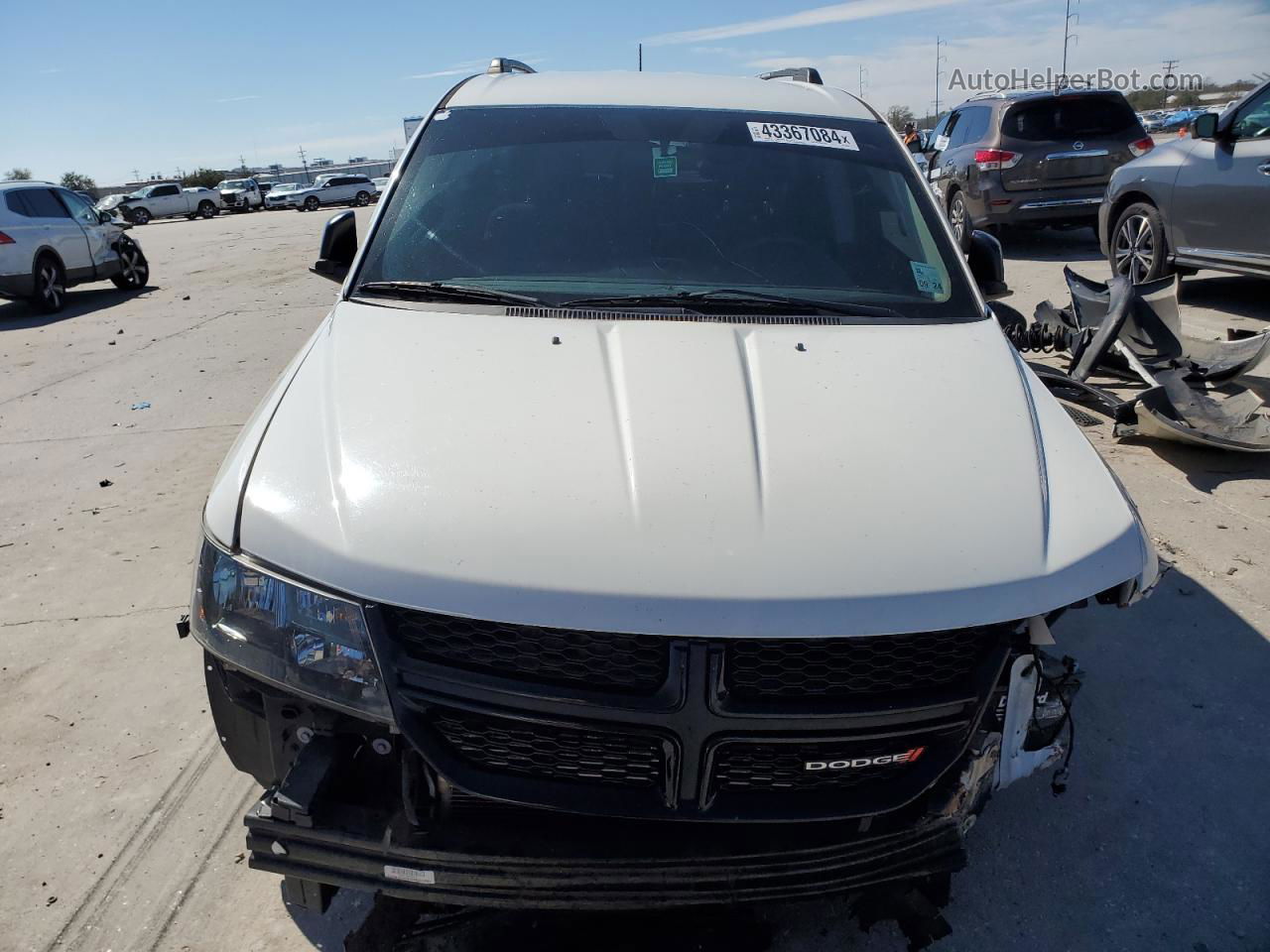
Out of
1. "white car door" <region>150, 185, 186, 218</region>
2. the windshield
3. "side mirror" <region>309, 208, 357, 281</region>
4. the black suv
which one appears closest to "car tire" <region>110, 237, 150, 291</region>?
the black suv

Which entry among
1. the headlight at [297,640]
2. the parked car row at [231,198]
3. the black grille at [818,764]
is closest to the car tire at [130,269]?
the headlight at [297,640]

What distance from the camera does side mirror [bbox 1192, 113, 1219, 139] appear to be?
7680 mm

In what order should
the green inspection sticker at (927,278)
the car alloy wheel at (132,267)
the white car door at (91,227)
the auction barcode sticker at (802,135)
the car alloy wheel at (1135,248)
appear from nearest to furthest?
the green inspection sticker at (927,278) → the auction barcode sticker at (802,135) → the car alloy wheel at (1135,248) → the white car door at (91,227) → the car alloy wheel at (132,267)

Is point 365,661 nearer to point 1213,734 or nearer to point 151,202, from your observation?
point 1213,734

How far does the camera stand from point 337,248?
11.9 ft

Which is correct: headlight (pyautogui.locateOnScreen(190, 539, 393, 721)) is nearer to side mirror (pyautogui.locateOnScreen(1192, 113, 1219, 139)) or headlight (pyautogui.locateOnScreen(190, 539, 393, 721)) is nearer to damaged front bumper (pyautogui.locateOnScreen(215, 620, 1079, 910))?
damaged front bumper (pyautogui.locateOnScreen(215, 620, 1079, 910))

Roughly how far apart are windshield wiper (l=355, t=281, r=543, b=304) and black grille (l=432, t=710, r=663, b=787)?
130 centimetres

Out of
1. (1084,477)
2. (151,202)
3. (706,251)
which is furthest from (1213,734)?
(151,202)

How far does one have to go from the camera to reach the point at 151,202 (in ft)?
147

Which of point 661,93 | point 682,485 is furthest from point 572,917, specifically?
point 661,93

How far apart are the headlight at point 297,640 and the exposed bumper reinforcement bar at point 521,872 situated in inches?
10.2

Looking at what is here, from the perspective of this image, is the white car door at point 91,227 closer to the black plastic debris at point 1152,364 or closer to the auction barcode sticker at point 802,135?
the black plastic debris at point 1152,364

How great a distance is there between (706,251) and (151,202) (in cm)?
4853

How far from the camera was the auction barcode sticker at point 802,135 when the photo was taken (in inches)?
134
